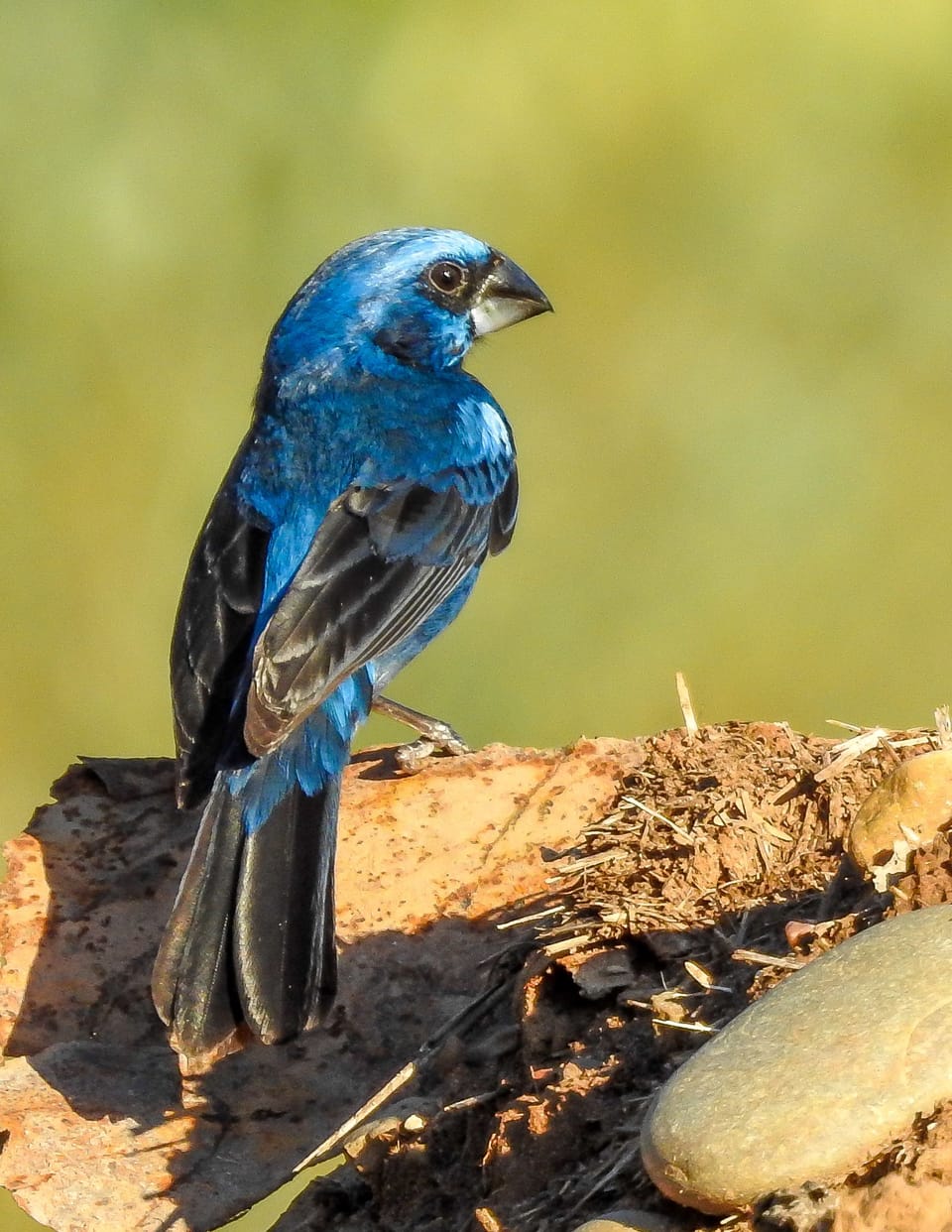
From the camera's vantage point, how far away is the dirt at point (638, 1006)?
11.0 ft

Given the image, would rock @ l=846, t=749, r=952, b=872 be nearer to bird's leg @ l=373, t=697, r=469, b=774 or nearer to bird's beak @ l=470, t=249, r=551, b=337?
bird's leg @ l=373, t=697, r=469, b=774

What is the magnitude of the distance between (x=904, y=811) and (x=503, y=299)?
3.60 m

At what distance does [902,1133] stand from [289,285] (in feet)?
23.5

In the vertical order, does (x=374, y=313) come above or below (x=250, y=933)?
above

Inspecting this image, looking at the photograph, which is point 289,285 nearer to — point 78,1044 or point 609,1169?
point 78,1044

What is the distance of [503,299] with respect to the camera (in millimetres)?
7121

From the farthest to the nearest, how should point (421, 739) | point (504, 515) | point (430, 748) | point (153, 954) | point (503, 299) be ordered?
1. point (503, 299)
2. point (504, 515)
3. point (421, 739)
4. point (430, 748)
5. point (153, 954)

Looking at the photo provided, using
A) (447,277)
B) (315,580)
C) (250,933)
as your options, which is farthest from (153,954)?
(447,277)

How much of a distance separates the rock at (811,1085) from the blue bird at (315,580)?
1.62 meters

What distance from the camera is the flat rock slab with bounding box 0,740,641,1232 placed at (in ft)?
14.3

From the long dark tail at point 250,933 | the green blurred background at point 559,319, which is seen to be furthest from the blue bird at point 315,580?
the green blurred background at point 559,319

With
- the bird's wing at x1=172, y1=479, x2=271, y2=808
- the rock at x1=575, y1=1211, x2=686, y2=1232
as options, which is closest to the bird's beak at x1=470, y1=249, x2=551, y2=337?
the bird's wing at x1=172, y1=479, x2=271, y2=808

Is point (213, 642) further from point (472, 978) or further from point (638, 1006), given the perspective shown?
point (638, 1006)

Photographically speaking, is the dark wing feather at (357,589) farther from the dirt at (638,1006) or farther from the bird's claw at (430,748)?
the dirt at (638,1006)
